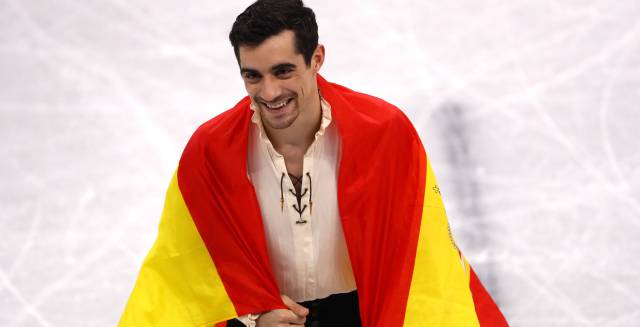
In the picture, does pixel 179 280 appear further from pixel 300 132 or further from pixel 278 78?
pixel 278 78

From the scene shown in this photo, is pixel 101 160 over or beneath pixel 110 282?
over

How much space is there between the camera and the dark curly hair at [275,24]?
→ 234cm

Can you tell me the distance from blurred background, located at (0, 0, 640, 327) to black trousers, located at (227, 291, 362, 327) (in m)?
1.03

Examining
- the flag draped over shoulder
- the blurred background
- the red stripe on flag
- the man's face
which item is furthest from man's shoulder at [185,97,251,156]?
the blurred background

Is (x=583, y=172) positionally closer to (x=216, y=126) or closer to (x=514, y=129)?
(x=514, y=129)

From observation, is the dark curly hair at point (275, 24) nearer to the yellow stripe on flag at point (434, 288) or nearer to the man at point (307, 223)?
the man at point (307, 223)

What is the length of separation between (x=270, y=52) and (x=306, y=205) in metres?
0.43

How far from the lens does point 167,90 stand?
448cm

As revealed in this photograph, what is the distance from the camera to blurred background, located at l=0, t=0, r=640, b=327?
380cm

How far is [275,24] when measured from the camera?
92.6 inches

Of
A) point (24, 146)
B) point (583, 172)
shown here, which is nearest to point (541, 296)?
point (583, 172)

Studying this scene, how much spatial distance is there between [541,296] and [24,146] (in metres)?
2.31

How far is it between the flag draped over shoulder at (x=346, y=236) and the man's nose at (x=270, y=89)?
7.6 inches

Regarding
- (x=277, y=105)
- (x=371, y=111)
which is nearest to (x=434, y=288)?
(x=371, y=111)
